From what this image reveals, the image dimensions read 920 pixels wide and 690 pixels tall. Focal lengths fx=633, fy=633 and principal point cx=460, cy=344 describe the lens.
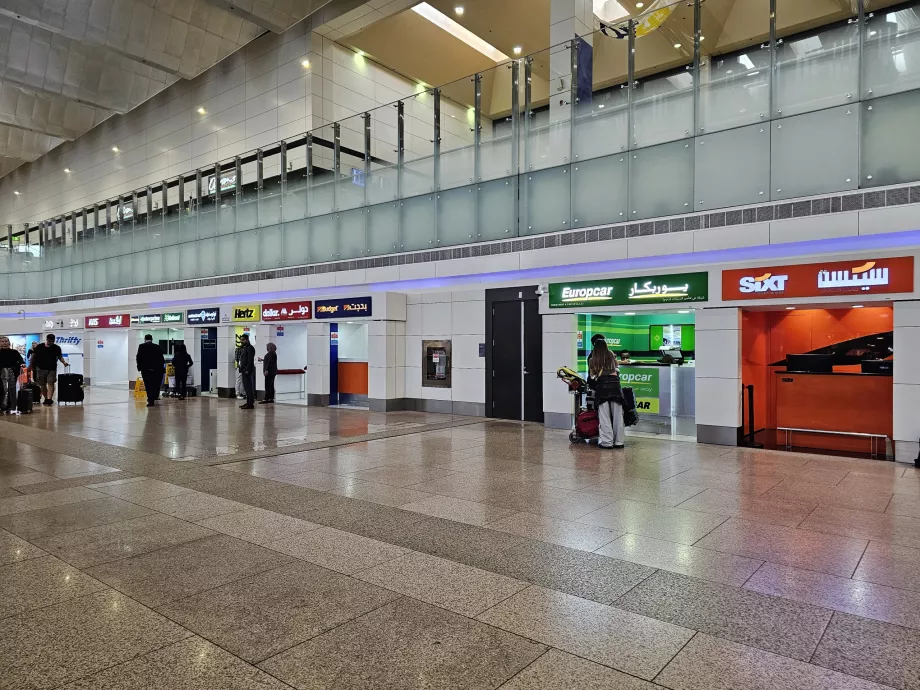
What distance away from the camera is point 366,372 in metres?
17.5

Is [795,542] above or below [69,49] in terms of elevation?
below

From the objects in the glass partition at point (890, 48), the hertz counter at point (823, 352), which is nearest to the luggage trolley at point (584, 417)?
the hertz counter at point (823, 352)

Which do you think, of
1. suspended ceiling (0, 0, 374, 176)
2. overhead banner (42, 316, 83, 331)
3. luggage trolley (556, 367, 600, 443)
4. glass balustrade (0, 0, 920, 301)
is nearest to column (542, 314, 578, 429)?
luggage trolley (556, 367, 600, 443)

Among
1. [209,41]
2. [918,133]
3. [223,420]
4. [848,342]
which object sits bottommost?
[223,420]

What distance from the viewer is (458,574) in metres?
4.34

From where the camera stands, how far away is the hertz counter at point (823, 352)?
8969 mm

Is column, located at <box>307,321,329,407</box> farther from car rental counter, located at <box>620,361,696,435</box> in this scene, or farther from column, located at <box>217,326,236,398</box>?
car rental counter, located at <box>620,361,696,435</box>

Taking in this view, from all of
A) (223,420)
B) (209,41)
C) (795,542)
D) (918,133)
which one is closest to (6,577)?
(795,542)

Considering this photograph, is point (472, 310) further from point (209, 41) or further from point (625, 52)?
point (209, 41)

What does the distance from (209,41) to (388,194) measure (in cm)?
1022

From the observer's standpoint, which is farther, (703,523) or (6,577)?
(703,523)

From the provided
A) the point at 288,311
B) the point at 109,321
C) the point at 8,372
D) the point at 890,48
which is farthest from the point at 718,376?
the point at 109,321

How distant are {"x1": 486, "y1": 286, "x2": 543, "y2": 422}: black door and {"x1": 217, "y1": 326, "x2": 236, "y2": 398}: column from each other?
9.45 m

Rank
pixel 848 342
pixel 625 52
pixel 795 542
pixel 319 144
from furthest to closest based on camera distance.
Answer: pixel 319 144 → pixel 625 52 → pixel 848 342 → pixel 795 542
